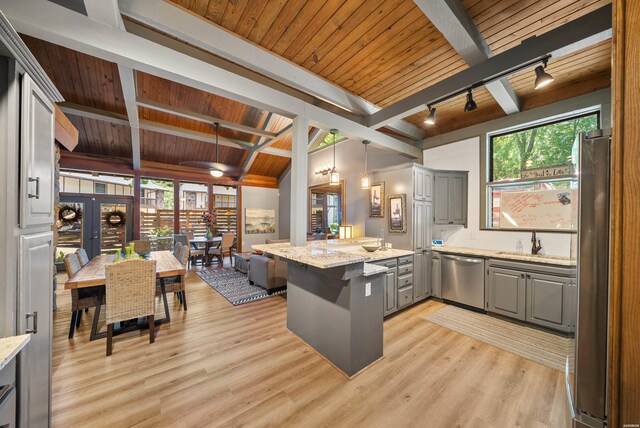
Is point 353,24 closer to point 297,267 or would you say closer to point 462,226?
point 297,267

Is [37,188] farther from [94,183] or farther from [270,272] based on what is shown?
[94,183]

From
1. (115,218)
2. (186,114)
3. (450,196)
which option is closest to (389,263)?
(450,196)

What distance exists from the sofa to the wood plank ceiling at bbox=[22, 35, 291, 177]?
148 inches

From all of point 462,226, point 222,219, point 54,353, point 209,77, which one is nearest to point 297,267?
point 209,77

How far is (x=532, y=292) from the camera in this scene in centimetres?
304

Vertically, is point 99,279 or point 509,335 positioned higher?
point 99,279

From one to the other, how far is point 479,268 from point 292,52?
12.9 ft

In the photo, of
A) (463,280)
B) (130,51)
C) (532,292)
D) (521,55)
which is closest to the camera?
(130,51)

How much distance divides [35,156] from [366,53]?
2960mm

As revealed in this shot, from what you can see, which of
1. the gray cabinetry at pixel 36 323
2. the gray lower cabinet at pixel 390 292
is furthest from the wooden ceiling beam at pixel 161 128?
the gray cabinetry at pixel 36 323

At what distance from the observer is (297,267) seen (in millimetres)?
2812

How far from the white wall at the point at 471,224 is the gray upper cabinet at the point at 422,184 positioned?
668 mm

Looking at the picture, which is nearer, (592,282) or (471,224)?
(592,282)

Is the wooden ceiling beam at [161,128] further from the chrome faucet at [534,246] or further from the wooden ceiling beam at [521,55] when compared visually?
the chrome faucet at [534,246]
